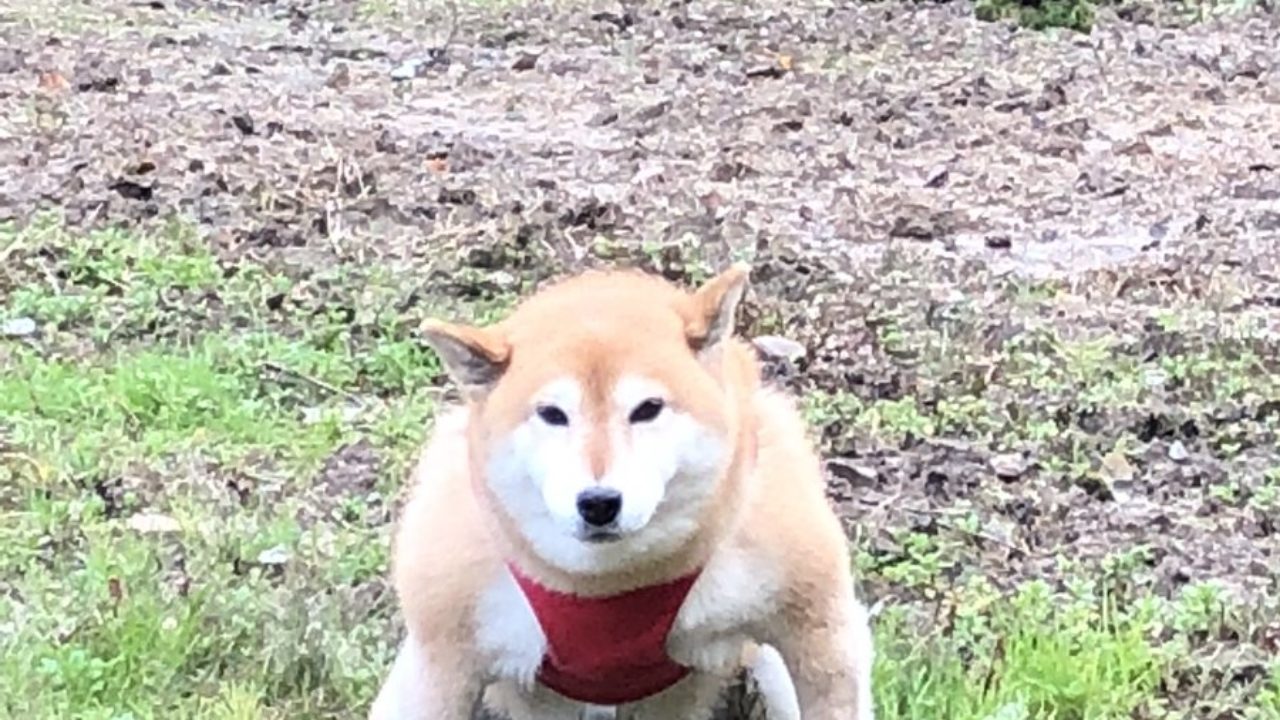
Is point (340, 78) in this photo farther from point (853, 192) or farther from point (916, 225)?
point (916, 225)

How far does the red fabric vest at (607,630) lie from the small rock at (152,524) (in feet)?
5.20

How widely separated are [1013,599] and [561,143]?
504cm

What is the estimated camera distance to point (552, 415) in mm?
3156

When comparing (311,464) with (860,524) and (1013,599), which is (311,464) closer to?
(860,524)

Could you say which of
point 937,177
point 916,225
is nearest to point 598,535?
point 916,225

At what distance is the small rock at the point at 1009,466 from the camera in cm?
521

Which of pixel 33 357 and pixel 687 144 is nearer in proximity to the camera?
pixel 33 357

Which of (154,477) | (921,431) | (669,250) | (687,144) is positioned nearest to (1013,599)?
(921,431)

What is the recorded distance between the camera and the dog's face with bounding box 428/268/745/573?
3082 millimetres

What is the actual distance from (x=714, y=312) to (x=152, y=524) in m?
1.97

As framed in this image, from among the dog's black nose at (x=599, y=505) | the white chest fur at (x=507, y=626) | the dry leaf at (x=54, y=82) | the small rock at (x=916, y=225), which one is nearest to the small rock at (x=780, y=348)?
the small rock at (x=916, y=225)

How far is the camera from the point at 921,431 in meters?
5.56

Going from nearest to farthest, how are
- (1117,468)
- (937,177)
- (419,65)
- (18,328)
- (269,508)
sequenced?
(269,508) → (1117,468) → (18,328) → (937,177) → (419,65)

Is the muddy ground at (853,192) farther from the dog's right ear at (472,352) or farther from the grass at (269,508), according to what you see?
the dog's right ear at (472,352)
